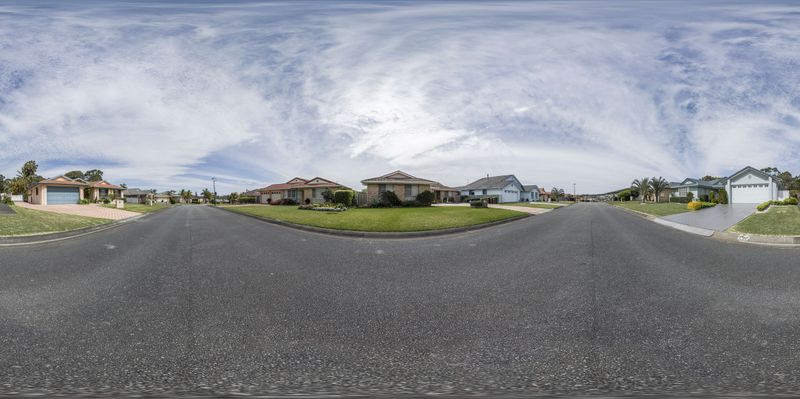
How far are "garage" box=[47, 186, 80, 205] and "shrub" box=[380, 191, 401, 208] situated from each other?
3900 cm

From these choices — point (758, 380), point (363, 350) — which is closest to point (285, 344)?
point (363, 350)

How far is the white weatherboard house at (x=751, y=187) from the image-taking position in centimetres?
3584

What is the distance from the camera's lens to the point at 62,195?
43219 mm

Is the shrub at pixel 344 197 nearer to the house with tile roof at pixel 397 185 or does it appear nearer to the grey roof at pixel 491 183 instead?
the house with tile roof at pixel 397 185

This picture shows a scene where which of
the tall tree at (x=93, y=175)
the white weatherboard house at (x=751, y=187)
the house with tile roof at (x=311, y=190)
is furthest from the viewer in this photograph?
the tall tree at (x=93, y=175)

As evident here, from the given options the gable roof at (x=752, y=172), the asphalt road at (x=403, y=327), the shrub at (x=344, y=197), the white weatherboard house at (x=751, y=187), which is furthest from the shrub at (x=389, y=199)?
the gable roof at (x=752, y=172)

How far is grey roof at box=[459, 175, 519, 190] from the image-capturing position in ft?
201

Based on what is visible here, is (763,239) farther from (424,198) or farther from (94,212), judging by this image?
(94,212)

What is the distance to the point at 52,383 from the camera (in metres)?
2.80

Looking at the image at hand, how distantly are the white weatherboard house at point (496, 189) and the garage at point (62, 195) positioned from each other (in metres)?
55.3

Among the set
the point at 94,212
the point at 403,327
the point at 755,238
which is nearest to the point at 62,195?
the point at 94,212

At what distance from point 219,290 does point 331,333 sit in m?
2.55

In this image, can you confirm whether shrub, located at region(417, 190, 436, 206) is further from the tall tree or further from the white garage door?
the tall tree

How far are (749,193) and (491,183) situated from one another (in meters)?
33.3
